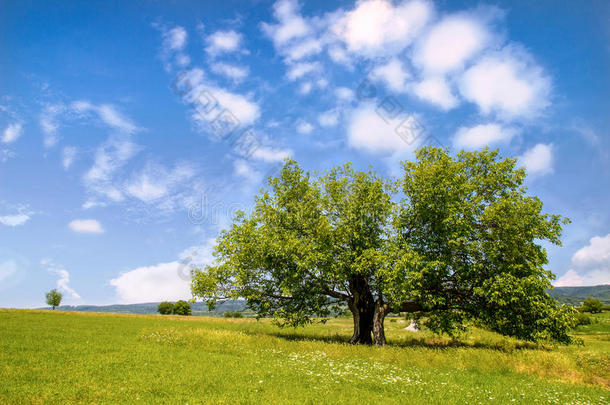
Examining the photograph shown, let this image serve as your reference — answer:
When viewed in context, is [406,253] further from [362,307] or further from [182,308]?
[182,308]

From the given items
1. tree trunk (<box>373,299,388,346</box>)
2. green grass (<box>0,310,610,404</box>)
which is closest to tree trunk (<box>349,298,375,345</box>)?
tree trunk (<box>373,299,388,346</box>)

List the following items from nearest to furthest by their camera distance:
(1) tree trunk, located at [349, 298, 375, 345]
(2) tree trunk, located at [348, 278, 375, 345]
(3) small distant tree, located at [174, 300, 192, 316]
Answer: (1) tree trunk, located at [349, 298, 375, 345] < (2) tree trunk, located at [348, 278, 375, 345] < (3) small distant tree, located at [174, 300, 192, 316]

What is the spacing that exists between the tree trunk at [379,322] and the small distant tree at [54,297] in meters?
169

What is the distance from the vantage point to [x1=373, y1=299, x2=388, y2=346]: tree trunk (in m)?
26.3

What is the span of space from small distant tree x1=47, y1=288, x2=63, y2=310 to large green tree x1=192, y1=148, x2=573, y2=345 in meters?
158

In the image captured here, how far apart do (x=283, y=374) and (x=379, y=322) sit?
49.1 ft

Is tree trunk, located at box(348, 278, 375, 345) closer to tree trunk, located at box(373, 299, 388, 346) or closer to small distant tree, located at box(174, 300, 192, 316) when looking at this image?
tree trunk, located at box(373, 299, 388, 346)

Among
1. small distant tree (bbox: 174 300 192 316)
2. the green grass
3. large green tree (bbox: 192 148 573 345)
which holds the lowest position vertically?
small distant tree (bbox: 174 300 192 316)

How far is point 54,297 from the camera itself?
14675 cm

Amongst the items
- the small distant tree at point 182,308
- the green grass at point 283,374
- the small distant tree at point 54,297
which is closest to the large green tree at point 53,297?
the small distant tree at point 54,297

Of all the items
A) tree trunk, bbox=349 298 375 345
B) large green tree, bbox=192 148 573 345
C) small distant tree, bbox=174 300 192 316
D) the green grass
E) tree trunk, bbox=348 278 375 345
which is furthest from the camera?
small distant tree, bbox=174 300 192 316

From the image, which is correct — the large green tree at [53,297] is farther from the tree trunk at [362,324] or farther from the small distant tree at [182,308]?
the tree trunk at [362,324]

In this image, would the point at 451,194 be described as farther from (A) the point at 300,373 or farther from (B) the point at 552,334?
(A) the point at 300,373

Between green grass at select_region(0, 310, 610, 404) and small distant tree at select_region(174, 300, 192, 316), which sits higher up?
green grass at select_region(0, 310, 610, 404)
